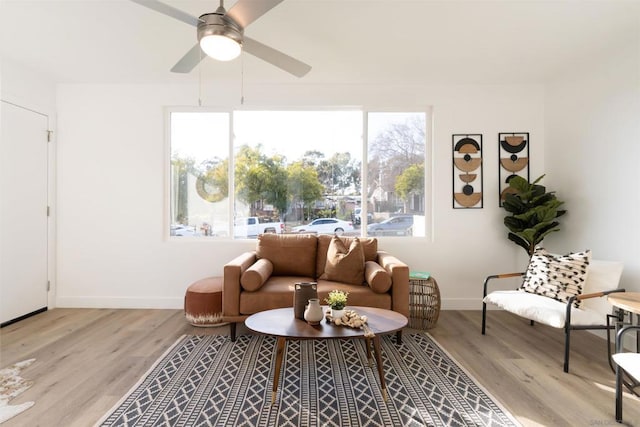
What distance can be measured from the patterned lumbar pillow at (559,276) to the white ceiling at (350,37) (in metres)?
1.91

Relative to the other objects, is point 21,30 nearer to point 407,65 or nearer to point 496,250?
point 407,65

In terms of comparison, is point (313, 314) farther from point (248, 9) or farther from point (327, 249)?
point (248, 9)

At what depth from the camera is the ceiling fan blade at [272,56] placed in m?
2.22

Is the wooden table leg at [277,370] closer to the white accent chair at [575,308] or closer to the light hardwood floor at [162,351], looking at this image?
the light hardwood floor at [162,351]

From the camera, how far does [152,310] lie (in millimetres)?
4059

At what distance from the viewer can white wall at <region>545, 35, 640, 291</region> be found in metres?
3.02

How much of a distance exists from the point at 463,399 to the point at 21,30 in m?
4.44

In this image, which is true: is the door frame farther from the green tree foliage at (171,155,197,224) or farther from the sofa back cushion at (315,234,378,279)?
the sofa back cushion at (315,234,378,279)

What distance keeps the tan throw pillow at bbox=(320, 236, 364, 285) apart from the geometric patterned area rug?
0.64 m

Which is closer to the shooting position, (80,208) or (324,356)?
(324,356)

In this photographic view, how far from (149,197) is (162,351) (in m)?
2.01

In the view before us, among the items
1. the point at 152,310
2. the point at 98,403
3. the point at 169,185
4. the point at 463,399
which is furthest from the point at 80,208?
the point at 463,399

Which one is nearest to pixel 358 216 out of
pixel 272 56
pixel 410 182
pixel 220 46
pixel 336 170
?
pixel 336 170

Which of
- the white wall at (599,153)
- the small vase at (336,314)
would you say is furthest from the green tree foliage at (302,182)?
the white wall at (599,153)
